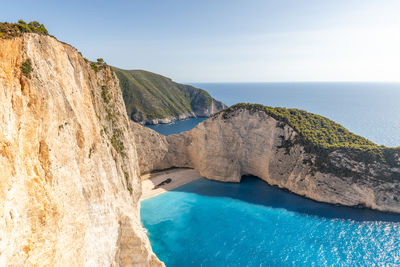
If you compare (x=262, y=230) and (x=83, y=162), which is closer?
(x=83, y=162)

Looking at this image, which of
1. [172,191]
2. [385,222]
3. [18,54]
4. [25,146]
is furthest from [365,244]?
[18,54]

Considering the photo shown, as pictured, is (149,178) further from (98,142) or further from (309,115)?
(309,115)

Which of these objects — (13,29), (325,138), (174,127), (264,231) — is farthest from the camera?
(174,127)

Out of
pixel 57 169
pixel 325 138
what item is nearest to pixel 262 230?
pixel 325 138

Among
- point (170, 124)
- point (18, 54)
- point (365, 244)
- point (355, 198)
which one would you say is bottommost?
point (365, 244)

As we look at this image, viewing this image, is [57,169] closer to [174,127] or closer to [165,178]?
[165,178]

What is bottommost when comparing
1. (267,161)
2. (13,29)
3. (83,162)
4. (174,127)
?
(267,161)

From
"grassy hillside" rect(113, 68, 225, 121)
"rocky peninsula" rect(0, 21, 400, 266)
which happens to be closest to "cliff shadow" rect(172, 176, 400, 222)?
"rocky peninsula" rect(0, 21, 400, 266)
